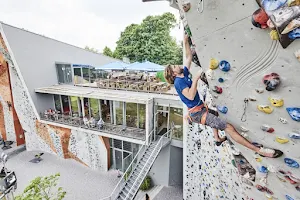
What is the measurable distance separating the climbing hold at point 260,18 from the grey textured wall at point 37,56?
13677mm

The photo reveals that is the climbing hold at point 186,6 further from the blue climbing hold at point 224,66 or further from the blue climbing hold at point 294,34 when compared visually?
the blue climbing hold at point 294,34

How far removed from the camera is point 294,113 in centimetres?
164

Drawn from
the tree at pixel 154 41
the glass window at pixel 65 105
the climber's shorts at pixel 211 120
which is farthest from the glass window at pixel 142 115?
the tree at pixel 154 41

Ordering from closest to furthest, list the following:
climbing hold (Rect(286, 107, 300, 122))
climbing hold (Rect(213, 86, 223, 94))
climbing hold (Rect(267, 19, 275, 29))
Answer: climbing hold (Rect(267, 19, 275, 29)), climbing hold (Rect(286, 107, 300, 122)), climbing hold (Rect(213, 86, 223, 94))

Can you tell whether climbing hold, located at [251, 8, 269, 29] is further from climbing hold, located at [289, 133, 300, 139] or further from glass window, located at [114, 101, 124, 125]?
glass window, located at [114, 101, 124, 125]

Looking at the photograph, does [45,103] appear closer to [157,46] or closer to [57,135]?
[57,135]

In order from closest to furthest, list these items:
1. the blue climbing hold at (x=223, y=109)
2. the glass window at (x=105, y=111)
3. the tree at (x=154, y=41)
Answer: the blue climbing hold at (x=223, y=109) < the glass window at (x=105, y=111) < the tree at (x=154, y=41)

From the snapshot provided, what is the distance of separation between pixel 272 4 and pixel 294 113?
1.07 meters

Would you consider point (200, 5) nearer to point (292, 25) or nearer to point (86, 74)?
point (292, 25)

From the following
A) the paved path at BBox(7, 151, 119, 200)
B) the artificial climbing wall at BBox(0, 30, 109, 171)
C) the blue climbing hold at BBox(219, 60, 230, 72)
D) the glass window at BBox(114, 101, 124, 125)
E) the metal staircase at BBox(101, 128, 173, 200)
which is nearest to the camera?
the blue climbing hold at BBox(219, 60, 230, 72)

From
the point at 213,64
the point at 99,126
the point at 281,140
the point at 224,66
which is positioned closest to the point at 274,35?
the point at 224,66

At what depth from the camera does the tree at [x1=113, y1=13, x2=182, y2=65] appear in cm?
2358

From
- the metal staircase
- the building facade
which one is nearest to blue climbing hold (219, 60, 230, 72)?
the building facade

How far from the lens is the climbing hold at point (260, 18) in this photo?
4.47ft
